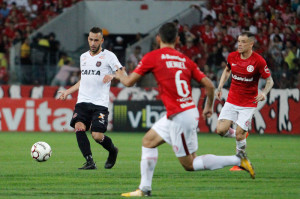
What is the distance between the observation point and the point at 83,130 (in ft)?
36.4

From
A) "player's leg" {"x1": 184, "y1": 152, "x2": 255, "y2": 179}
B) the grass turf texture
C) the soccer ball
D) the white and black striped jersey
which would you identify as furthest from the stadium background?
"player's leg" {"x1": 184, "y1": 152, "x2": 255, "y2": 179}

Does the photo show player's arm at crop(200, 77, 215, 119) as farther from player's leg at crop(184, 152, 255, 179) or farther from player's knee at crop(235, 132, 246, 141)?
player's knee at crop(235, 132, 246, 141)

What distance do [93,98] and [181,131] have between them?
3449 millimetres

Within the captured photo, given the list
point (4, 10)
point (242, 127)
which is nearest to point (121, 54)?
point (4, 10)

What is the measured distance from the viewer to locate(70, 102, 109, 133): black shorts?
36.2 ft

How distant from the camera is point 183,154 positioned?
8055 millimetres

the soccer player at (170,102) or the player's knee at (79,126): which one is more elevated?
the soccer player at (170,102)

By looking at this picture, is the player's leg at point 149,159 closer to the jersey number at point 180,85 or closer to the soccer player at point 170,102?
the soccer player at point 170,102

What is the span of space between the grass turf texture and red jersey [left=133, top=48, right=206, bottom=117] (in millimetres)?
1080

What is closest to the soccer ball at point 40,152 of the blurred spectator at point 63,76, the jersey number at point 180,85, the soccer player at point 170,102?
the soccer player at point 170,102

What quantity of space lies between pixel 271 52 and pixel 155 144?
15.0 meters

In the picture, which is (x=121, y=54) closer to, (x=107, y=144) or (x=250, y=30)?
(x=250, y=30)

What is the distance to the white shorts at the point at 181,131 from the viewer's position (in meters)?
7.97

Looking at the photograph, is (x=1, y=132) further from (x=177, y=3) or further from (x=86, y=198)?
(x=86, y=198)
